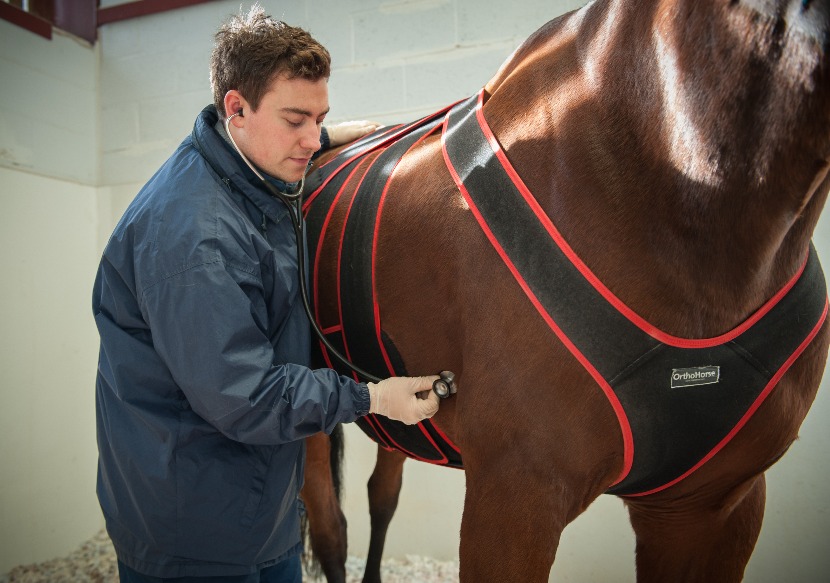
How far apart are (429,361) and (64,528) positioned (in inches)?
101

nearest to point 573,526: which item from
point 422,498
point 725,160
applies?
point 422,498

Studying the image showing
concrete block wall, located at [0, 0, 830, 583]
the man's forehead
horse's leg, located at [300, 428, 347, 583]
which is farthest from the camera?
concrete block wall, located at [0, 0, 830, 583]

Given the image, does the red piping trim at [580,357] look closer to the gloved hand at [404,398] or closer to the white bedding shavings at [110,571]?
the gloved hand at [404,398]

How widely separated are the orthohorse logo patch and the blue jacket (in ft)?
1.59

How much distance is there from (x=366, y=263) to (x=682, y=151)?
1.91 ft

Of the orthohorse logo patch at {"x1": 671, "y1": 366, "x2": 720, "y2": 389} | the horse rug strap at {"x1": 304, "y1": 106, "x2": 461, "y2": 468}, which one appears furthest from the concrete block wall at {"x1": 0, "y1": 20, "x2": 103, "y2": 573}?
the orthohorse logo patch at {"x1": 671, "y1": 366, "x2": 720, "y2": 389}

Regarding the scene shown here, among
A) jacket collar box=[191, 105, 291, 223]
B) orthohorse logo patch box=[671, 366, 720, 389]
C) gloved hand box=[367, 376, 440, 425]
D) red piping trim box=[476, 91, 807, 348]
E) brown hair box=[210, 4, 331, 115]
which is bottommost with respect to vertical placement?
gloved hand box=[367, 376, 440, 425]

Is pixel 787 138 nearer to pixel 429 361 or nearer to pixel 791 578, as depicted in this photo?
pixel 429 361

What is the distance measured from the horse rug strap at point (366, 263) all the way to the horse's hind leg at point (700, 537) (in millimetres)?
371

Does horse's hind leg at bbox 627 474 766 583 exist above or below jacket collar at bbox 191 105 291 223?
below

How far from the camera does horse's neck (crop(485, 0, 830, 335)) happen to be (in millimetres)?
765

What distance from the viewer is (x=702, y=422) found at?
3.08ft

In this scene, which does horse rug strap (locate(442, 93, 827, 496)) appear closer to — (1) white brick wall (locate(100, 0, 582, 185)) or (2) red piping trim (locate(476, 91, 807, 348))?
(2) red piping trim (locate(476, 91, 807, 348))

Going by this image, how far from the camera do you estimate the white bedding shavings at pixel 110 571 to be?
2.59 m
